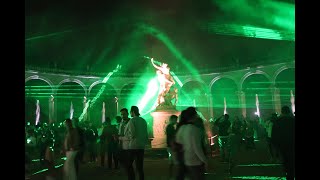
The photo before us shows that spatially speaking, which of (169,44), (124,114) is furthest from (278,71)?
(124,114)

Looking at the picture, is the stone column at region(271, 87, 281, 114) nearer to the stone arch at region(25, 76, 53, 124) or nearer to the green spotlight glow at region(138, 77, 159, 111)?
the green spotlight glow at region(138, 77, 159, 111)

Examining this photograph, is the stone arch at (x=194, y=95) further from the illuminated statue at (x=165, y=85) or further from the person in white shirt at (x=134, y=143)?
the person in white shirt at (x=134, y=143)

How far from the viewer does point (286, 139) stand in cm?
779

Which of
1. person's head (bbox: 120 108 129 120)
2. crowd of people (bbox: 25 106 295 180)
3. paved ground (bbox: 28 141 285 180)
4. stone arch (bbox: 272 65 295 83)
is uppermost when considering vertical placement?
stone arch (bbox: 272 65 295 83)

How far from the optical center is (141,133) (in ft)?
25.6

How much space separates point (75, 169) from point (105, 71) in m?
41.4

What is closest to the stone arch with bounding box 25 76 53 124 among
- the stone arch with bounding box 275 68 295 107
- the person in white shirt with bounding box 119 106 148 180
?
the stone arch with bounding box 275 68 295 107

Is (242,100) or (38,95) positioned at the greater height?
(38,95)

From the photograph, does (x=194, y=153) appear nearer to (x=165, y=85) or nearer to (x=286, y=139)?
(x=286, y=139)

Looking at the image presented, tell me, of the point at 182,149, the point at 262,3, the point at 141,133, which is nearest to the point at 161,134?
the point at 141,133

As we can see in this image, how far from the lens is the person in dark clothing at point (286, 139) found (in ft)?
25.3

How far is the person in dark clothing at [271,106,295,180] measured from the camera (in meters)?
7.73
